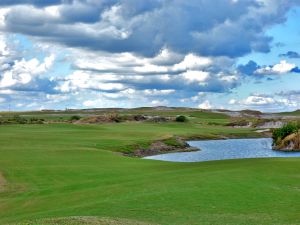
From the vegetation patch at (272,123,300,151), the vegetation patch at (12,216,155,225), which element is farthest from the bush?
the vegetation patch at (12,216,155,225)

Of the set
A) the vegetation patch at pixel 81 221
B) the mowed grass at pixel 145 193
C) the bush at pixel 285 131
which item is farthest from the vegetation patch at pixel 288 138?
the vegetation patch at pixel 81 221

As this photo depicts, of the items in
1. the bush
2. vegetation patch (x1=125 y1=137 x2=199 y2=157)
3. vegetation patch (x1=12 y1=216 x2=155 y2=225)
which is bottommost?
vegetation patch (x1=125 y1=137 x2=199 y2=157)

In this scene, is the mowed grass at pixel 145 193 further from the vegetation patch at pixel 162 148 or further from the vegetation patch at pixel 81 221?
the vegetation patch at pixel 162 148

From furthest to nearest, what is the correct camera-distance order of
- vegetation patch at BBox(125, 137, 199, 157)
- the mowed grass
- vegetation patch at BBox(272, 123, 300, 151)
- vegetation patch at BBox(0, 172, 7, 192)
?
vegetation patch at BBox(272, 123, 300, 151) → vegetation patch at BBox(125, 137, 199, 157) → vegetation patch at BBox(0, 172, 7, 192) → the mowed grass

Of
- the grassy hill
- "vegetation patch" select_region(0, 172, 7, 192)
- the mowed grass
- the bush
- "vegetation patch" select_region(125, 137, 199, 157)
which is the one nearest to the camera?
the grassy hill

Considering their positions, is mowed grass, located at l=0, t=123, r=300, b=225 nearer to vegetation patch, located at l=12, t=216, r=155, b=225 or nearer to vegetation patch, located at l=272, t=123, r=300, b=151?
vegetation patch, located at l=12, t=216, r=155, b=225

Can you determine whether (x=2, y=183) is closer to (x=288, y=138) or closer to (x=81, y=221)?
(x=81, y=221)

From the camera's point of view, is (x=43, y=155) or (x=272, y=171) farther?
(x=43, y=155)

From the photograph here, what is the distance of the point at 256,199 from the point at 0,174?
29.5m

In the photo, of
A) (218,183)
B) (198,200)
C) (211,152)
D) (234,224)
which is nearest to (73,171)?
Result: (218,183)

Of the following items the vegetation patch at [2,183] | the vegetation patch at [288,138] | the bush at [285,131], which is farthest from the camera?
the bush at [285,131]

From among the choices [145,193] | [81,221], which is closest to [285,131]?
[145,193]

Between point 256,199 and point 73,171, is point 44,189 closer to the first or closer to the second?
point 73,171

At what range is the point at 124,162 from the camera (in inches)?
2502
